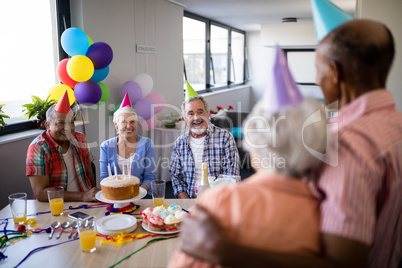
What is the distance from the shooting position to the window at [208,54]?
7.27m

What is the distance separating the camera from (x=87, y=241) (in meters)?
1.47

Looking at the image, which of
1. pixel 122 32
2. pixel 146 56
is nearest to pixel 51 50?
pixel 122 32

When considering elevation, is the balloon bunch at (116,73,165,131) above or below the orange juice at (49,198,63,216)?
above

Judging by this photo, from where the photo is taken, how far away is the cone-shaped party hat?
2.45 feet

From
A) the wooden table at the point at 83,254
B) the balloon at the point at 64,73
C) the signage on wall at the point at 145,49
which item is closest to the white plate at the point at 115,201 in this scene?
the wooden table at the point at 83,254

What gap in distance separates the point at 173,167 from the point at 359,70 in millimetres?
2047

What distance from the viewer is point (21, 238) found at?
1611 millimetres

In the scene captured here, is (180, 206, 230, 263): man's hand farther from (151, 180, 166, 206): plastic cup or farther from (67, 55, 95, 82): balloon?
(67, 55, 95, 82): balloon

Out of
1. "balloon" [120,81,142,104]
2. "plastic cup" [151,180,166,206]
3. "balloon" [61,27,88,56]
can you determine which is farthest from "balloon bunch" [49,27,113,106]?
"plastic cup" [151,180,166,206]

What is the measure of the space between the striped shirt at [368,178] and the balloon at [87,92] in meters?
2.69

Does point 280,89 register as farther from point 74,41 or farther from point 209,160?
point 74,41

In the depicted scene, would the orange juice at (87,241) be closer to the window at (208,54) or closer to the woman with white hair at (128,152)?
the woman with white hair at (128,152)

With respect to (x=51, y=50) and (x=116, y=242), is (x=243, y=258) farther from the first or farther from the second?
(x=51, y=50)

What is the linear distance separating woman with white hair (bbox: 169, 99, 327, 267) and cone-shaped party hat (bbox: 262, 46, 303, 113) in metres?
0.01
